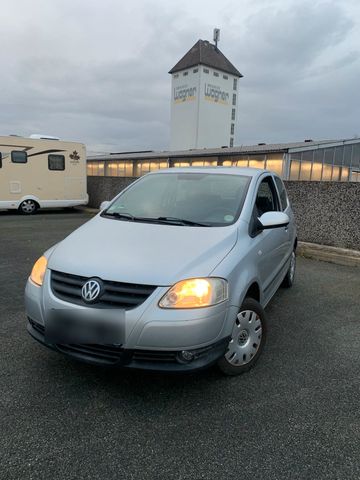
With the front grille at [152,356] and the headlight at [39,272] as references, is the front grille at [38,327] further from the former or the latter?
the front grille at [152,356]

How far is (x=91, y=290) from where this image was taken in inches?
94.9

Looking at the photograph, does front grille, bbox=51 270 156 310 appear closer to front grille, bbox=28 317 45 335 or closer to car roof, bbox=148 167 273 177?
front grille, bbox=28 317 45 335

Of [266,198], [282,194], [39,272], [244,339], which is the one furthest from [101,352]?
[282,194]

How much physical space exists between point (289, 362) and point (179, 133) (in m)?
50.1

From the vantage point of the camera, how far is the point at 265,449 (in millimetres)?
2150

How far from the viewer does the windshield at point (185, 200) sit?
3.34m

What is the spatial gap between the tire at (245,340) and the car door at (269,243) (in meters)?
0.39

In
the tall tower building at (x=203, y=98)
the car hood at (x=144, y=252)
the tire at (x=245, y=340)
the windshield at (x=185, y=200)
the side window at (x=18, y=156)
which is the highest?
the tall tower building at (x=203, y=98)

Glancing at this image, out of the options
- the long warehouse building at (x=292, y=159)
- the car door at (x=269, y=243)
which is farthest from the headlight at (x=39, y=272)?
the long warehouse building at (x=292, y=159)

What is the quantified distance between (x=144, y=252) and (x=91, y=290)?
19.0 inches

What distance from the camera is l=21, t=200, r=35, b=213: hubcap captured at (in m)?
14.5

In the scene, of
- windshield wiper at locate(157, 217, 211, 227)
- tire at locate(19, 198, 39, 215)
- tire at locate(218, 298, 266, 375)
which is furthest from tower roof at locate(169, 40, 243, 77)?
tire at locate(218, 298, 266, 375)

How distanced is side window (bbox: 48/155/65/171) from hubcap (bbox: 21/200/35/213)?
165 cm

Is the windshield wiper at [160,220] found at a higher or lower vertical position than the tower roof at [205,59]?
lower
